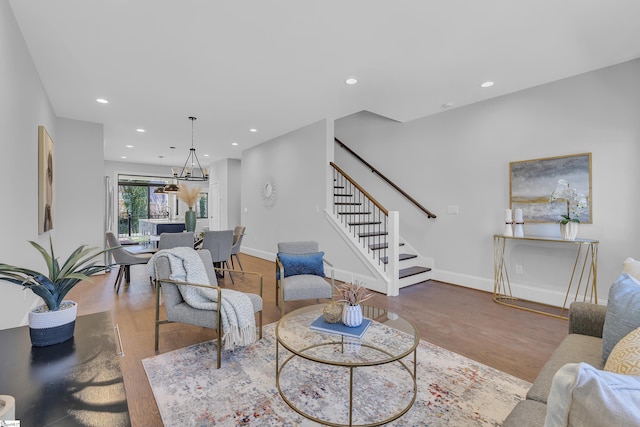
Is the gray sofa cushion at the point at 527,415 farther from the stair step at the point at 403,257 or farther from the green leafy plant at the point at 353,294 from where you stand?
the stair step at the point at 403,257

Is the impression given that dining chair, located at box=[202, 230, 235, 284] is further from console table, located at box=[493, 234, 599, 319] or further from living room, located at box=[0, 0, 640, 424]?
console table, located at box=[493, 234, 599, 319]

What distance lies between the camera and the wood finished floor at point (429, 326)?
2232 millimetres

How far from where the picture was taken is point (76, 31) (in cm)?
265

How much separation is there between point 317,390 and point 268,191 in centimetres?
519

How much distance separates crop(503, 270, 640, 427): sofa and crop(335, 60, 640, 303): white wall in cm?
226

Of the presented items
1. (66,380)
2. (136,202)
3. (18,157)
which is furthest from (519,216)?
(136,202)

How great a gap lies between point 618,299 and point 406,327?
Answer: 112 cm

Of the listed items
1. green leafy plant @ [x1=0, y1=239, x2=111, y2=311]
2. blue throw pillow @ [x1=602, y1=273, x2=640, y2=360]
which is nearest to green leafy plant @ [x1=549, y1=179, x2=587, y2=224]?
blue throw pillow @ [x1=602, y1=273, x2=640, y2=360]

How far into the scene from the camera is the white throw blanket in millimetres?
2328

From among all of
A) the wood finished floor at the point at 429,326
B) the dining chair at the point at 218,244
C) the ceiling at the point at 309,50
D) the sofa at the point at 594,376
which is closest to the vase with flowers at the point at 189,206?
the dining chair at the point at 218,244

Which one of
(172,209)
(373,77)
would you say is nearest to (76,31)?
(373,77)

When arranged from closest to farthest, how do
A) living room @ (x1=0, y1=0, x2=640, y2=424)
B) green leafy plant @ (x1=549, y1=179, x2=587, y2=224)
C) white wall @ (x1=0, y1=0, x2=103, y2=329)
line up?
white wall @ (x1=0, y1=0, x2=103, y2=329) → living room @ (x1=0, y1=0, x2=640, y2=424) → green leafy plant @ (x1=549, y1=179, x2=587, y2=224)

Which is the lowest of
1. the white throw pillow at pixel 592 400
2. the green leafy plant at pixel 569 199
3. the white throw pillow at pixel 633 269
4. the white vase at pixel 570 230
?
the white throw pillow at pixel 592 400

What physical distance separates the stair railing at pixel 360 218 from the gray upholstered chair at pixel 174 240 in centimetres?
236
